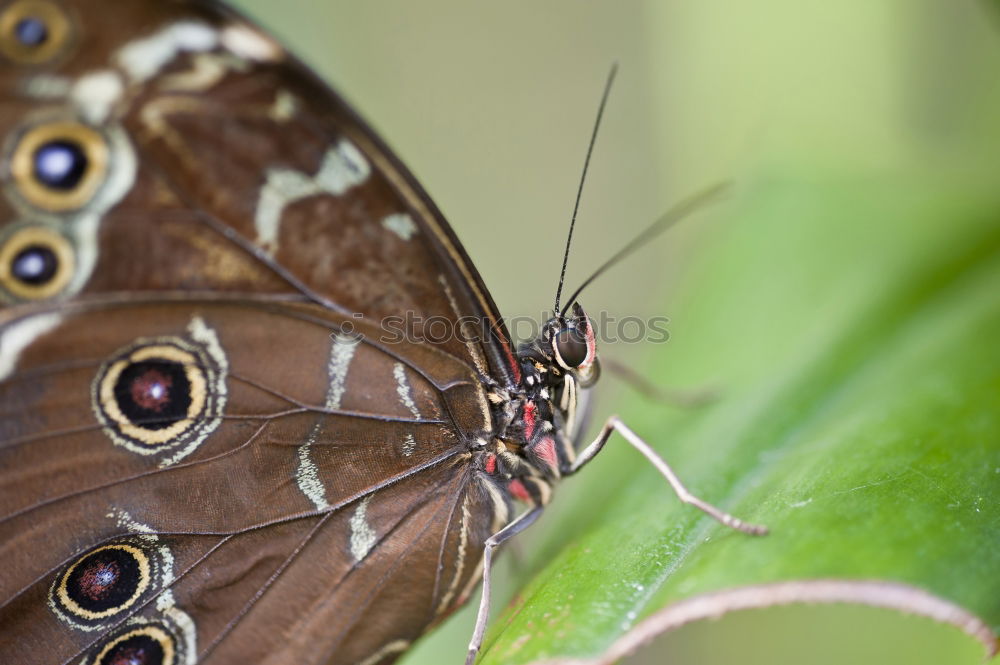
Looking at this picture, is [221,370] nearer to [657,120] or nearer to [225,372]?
[225,372]

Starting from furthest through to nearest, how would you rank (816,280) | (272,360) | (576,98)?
(576,98)
(816,280)
(272,360)

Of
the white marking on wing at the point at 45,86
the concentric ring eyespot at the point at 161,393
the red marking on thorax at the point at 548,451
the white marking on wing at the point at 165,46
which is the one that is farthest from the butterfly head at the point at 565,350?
the white marking on wing at the point at 45,86

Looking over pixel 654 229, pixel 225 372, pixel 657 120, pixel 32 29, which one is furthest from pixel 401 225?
pixel 657 120

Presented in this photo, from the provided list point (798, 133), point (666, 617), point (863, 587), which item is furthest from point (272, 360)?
point (798, 133)

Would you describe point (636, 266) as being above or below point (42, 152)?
below

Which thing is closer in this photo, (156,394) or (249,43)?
(249,43)

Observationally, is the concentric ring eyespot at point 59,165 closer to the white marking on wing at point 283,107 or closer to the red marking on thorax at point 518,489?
the white marking on wing at point 283,107

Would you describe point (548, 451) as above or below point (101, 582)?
below

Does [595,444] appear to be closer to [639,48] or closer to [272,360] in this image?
[272,360]
